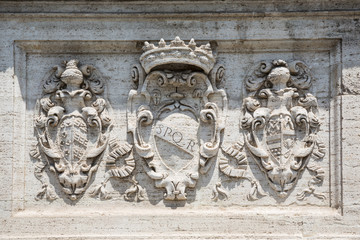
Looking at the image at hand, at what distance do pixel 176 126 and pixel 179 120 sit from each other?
0.07 metres

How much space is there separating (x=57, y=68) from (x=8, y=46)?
1.66 ft

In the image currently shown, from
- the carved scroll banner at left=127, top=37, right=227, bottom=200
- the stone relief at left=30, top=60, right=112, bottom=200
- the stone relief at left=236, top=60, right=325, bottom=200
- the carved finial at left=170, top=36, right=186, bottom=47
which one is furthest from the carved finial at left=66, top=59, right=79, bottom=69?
the stone relief at left=236, top=60, right=325, bottom=200

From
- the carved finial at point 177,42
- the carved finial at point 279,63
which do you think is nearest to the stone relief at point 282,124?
the carved finial at point 279,63

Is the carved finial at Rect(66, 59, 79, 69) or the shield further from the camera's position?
the carved finial at Rect(66, 59, 79, 69)

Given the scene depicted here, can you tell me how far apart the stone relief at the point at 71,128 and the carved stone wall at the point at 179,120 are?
13 mm

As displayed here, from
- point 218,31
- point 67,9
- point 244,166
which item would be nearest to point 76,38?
point 67,9

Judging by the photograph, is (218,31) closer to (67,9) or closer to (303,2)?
(303,2)

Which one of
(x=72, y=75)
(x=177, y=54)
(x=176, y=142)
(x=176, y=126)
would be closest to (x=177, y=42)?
(x=177, y=54)

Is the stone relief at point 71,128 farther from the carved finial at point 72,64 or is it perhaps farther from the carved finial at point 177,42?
the carved finial at point 177,42

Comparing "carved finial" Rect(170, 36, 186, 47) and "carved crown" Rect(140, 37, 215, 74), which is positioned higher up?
"carved finial" Rect(170, 36, 186, 47)

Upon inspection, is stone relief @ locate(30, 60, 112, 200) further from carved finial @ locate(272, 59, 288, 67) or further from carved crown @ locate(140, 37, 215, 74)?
carved finial @ locate(272, 59, 288, 67)

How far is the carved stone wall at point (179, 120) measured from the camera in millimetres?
8422

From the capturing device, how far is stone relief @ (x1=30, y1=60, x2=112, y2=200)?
336 inches

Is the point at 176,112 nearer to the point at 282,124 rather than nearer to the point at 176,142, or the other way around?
the point at 176,142
